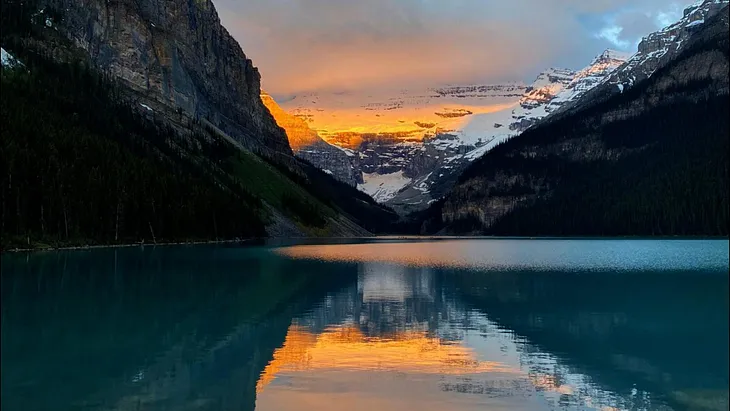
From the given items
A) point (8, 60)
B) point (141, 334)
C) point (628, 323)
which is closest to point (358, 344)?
point (141, 334)

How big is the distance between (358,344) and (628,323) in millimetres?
14248

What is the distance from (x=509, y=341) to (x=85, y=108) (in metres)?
129

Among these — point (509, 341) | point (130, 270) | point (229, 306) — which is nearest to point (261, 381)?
point (509, 341)

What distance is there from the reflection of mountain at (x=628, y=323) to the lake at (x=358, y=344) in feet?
0.42

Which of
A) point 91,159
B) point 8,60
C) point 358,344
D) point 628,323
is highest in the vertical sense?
point 8,60

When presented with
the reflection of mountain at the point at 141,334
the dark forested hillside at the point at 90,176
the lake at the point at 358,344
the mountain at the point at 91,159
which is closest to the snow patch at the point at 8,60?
the mountain at the point at 91,159

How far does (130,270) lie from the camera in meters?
60.4

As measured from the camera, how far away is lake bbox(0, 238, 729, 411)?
65.4 ft

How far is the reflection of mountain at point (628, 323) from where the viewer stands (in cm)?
2256

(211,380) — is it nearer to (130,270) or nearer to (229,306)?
(229,306)

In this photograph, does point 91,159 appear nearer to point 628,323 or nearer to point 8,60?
point 8,60

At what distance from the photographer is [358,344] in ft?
94.4

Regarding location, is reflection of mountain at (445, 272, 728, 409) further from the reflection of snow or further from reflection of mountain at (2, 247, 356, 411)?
reflection of mountain at (2, 247, 356, 411)

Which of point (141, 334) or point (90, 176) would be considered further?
point (90, 176)
